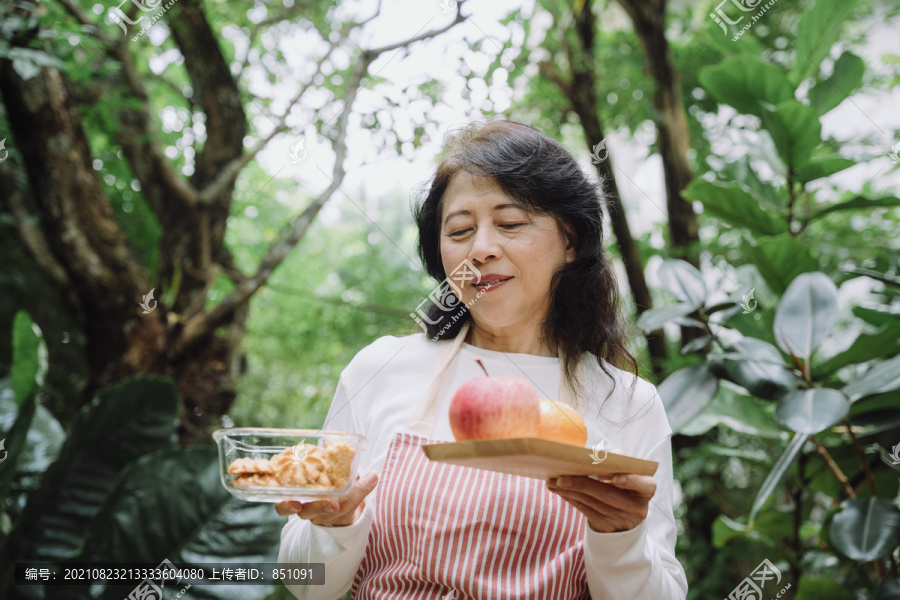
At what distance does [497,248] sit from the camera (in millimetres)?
859

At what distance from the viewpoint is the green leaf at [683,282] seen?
147 cm

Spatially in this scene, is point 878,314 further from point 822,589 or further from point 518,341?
point 518,341

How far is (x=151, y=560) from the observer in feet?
4.49

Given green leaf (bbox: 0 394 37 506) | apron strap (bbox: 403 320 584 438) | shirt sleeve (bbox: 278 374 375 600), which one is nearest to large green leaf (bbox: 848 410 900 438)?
apron strap (bbox: 403 320 584 438)

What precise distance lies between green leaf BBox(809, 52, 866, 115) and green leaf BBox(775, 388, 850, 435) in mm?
808

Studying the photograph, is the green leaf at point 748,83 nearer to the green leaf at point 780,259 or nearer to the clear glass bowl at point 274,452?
the green leaf at point 780,259

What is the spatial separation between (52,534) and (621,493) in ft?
4.61

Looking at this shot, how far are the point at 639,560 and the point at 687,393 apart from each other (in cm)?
63

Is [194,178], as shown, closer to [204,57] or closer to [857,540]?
[204,57]

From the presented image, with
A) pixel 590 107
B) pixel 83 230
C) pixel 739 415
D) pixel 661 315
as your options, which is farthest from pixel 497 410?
pixel 590 107

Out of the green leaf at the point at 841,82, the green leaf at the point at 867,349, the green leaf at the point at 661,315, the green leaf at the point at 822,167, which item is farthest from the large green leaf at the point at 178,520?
the green leaf at the point at 841,82

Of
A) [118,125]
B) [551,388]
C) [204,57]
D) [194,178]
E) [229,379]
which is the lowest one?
[229,379]

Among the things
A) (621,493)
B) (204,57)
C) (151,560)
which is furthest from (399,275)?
(621,493)

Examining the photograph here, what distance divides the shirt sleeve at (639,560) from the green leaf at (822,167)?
3.43ft
